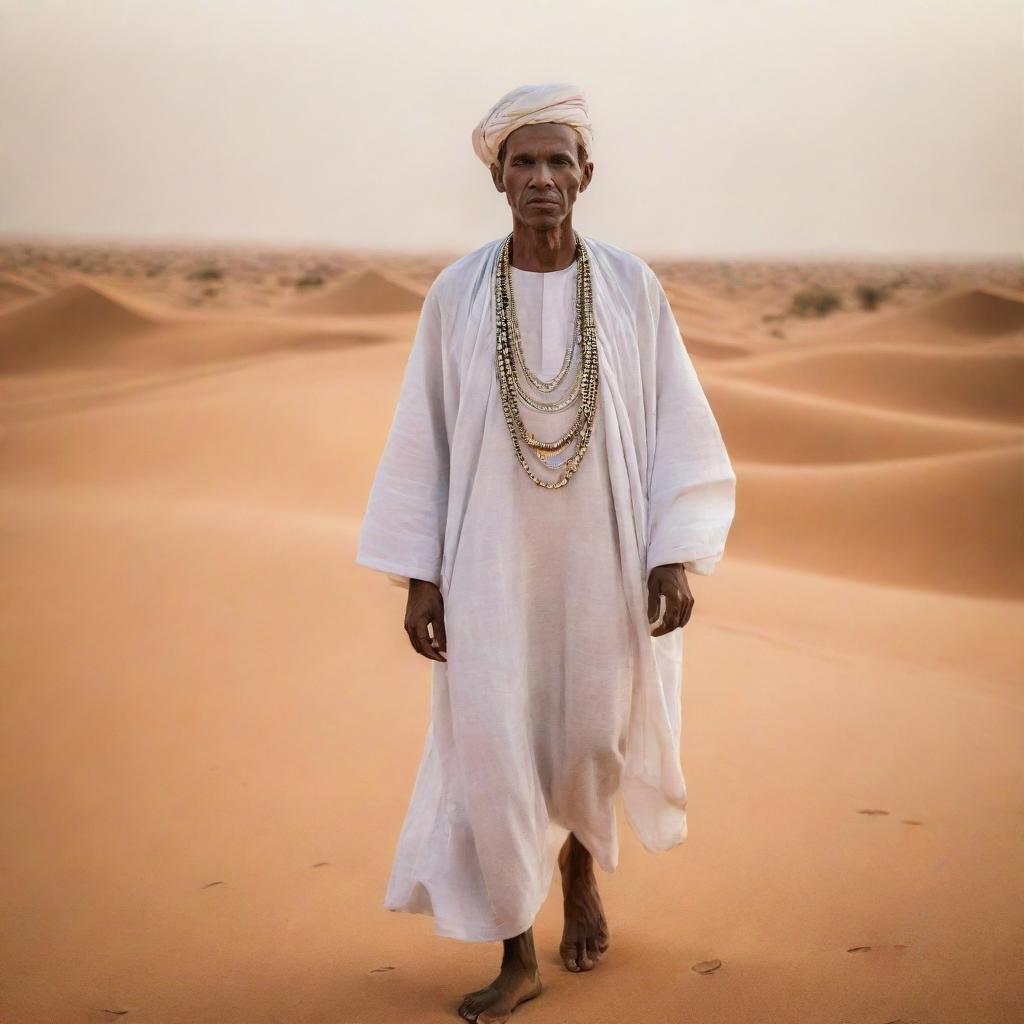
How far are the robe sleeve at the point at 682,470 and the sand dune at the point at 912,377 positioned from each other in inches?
502

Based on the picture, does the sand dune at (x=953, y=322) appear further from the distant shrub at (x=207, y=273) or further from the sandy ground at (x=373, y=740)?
the distant shrub at (x=207, y=273)

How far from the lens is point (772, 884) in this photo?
381 centimetres

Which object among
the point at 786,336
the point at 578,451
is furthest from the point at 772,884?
the point at 786,336

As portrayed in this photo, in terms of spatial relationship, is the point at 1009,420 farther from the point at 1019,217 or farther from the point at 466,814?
the point at 466,814

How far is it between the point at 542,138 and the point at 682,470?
2.79 ft

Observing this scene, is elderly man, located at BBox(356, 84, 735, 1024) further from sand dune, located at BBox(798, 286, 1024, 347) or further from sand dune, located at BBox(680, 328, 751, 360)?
sand dune, located at BBox(798, 286, 1024, 347)

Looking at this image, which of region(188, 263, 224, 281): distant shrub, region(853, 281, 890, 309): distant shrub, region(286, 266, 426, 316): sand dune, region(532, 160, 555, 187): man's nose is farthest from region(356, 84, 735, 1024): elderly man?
region(853, 281, 890, 309): distant shrub

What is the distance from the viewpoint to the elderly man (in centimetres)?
289

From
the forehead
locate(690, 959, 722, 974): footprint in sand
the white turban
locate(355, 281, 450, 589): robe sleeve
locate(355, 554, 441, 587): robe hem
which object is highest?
the white turban

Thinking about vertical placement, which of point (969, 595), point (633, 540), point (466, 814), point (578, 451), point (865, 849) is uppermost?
point (578, 451)

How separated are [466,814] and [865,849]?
172cm

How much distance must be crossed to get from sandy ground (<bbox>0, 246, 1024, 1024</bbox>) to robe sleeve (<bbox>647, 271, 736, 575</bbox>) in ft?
3.61

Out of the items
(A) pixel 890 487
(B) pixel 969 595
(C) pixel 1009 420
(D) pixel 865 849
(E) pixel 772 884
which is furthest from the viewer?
(C) pixel 1009 420

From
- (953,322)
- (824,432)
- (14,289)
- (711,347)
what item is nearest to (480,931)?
(824,432)
